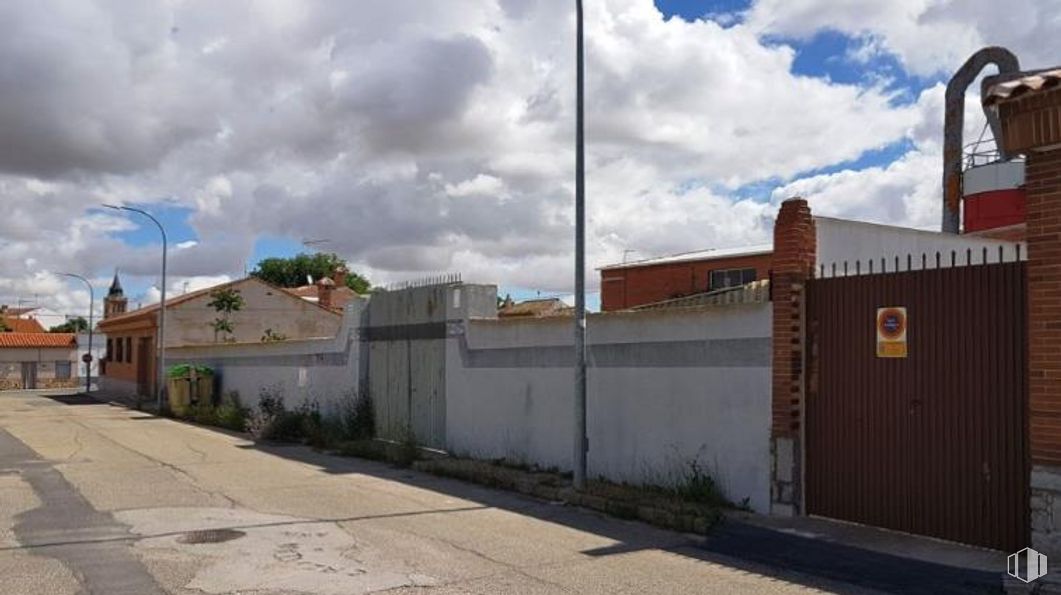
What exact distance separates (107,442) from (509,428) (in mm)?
9986

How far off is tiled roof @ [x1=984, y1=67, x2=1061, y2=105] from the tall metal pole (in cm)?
535

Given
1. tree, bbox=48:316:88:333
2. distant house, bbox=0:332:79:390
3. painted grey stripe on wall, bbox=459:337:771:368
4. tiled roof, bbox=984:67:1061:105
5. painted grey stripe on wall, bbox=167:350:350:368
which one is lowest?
distant house, bbox=0:332:79:390

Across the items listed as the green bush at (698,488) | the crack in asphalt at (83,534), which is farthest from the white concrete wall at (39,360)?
the green bush at (698,488)

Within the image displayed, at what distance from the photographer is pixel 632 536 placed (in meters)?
9.17

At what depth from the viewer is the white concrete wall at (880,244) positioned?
11162 millimetres

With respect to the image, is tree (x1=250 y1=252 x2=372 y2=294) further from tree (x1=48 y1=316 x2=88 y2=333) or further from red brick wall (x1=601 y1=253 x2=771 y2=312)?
red brick wall (x1=601 y1=253 x2=771 y2=312)

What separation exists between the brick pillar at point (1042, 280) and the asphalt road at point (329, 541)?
1.66 m

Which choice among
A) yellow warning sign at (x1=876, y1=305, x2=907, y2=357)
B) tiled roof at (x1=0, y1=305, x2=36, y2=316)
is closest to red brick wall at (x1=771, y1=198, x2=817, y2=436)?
yellow warning sign at (x1=876, y1=305, x2=907, y2=357)

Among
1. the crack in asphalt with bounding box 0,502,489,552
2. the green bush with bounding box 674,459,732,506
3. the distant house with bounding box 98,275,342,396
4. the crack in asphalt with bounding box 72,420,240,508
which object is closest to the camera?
the crack in asphalt with bounding box 0,502,489,552

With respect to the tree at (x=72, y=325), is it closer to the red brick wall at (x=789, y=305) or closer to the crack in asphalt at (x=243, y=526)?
the crack in asphalt at (x=243, y=526)

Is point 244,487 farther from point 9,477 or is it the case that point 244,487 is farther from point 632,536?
point 632,536

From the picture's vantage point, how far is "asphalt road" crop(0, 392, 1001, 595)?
7.16 meters

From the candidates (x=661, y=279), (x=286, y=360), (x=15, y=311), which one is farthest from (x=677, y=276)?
(x=15, y=311)

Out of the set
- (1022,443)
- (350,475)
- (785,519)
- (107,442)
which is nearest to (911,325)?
(1022,443)
